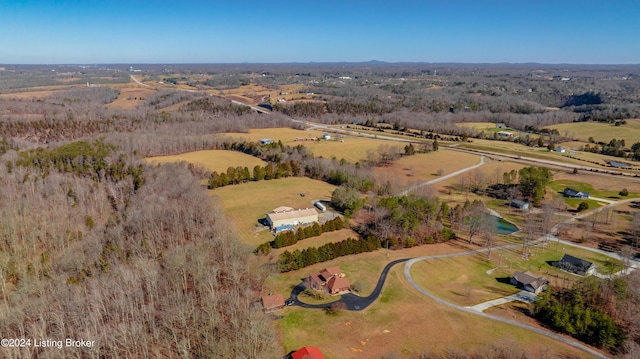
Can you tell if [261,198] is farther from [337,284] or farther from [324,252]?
[337,284]

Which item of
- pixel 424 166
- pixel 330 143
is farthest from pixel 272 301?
pixel 330 143

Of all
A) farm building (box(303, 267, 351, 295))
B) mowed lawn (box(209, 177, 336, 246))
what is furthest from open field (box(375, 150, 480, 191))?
farm building (box(303, 267, 351, 295))

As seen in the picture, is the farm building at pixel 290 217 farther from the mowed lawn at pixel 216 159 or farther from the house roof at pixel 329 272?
the mowed lawn at pixel 216 159

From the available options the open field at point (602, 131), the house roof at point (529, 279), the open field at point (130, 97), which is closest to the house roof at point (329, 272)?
the house roof at point (529, 279)

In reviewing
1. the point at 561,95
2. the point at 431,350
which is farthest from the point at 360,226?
the point at 561,95

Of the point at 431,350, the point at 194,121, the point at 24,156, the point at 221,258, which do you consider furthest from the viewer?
the point at 194,121

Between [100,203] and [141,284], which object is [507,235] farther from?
[100,203]

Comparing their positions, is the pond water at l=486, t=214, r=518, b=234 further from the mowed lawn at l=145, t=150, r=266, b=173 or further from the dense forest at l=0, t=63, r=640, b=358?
the mowed lawn at l=145, t=150, r=266, b=173

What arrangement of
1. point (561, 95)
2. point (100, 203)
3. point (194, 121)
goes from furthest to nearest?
point (561, 95) < point (194, 121) < point (100, 203)
